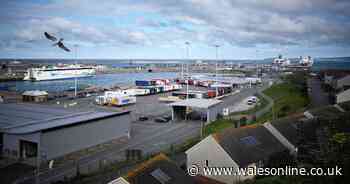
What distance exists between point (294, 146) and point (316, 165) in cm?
514

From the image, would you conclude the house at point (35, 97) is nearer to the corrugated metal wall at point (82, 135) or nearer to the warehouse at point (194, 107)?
the warehouse at point (194, 107)

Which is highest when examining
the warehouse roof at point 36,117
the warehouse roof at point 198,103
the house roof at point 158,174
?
the warehouse roof at point 198,103

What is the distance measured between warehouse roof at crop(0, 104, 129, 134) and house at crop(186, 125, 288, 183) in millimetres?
7881

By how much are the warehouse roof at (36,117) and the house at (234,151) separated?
788 centimetres

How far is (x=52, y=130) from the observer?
1450 centimetres

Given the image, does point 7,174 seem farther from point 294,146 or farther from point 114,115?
point 294,146

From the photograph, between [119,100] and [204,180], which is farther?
[119,100]

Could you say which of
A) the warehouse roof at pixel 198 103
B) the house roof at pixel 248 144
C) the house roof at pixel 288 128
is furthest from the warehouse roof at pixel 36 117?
the house roof at pixel 288 128

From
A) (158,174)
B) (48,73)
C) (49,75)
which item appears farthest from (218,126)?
(48,73)

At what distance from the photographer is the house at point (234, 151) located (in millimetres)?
10031

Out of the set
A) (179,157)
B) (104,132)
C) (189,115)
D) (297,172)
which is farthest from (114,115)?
(297,172)

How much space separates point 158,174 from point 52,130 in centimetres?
839

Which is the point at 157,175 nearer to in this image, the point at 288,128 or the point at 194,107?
the point at 288,128

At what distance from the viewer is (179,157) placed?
45.6 ft
